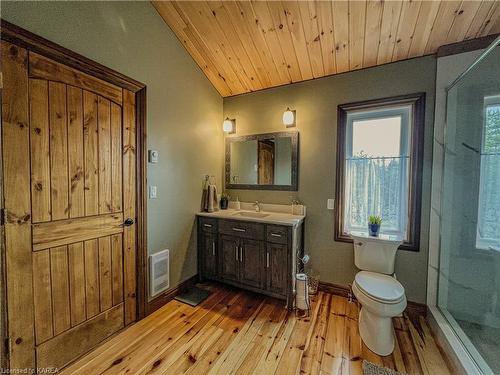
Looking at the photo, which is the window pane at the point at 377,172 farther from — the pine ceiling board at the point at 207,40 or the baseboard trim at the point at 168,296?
the baseboard trim at the point at 168,296

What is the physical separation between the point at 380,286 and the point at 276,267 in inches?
35.5

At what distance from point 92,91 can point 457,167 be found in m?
3.05

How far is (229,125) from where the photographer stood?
2.93m

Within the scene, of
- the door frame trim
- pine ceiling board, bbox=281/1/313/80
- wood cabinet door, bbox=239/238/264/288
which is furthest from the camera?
wood cabinet door, bbox=239/238/264/288

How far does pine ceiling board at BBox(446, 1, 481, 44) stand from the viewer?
5.24 ft

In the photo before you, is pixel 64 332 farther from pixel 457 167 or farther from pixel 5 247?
pixel 457 167

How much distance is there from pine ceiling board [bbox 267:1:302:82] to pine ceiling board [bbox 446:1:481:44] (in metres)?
1.26

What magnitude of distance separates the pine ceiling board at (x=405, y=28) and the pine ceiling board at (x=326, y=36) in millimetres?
525

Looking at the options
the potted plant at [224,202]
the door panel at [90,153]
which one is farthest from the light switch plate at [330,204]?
the door panel at [90,153]

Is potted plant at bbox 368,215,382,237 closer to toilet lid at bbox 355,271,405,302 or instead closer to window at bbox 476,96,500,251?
toilet lid at bbox 355,271,405,302

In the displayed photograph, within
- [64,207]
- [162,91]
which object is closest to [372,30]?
[162,91]

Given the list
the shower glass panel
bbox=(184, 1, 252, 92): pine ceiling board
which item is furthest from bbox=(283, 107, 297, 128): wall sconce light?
the shower glass panel

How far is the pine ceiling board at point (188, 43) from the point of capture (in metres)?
2.02

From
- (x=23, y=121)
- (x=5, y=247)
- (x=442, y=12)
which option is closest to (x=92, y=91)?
(x=23, y=121)
